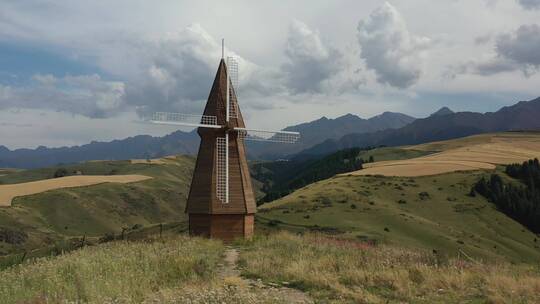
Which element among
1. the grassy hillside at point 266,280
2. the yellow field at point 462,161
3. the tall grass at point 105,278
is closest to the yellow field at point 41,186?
the yellow field at point 462,161

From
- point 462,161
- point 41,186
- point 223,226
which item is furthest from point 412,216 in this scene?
point 41,186

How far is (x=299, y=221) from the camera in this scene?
6053cm

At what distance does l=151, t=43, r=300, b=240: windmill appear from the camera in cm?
2872

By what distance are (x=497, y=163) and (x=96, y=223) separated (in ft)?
309

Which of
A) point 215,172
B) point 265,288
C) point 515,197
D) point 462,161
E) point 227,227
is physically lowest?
point 515,197

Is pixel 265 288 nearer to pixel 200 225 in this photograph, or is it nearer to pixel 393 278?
pixel 393 278

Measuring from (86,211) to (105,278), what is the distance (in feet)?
331

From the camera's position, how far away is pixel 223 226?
1134 inches

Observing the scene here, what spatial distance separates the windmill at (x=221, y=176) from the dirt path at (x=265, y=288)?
10.7 metres

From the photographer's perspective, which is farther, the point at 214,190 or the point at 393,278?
the point at 214,190

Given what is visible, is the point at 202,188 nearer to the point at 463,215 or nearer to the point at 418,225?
the point at 418,225

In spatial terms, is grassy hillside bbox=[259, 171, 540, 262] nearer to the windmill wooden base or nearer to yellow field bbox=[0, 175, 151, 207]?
the windmill wooden base

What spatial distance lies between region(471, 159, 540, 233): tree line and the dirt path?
8523 centimetres

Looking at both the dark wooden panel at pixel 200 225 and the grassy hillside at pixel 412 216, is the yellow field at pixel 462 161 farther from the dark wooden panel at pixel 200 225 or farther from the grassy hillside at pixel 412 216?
the dark wooden panel at pixel 200 225
